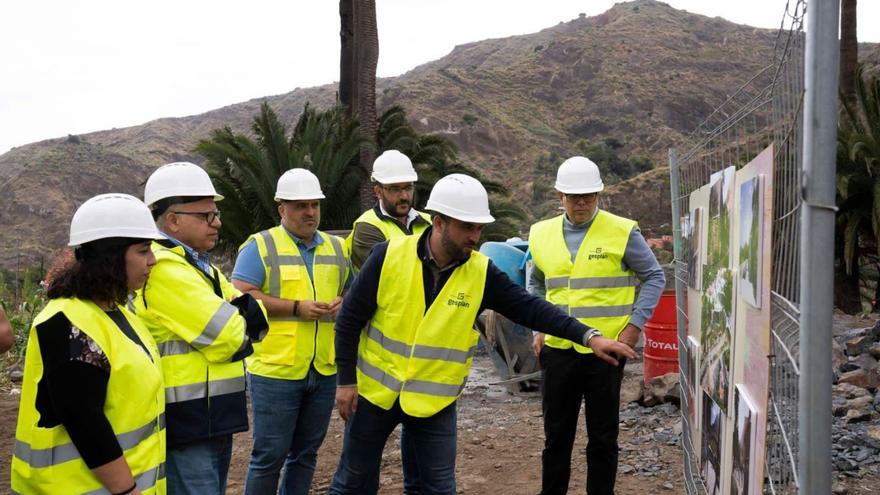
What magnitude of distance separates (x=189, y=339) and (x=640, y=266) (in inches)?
102

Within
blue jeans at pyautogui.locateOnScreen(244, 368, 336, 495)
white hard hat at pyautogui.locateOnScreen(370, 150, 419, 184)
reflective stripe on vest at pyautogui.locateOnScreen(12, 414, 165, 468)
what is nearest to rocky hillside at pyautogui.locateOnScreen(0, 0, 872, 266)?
white hard hat at pyautogui.locateOnScreen(370, 150, 419, 184)

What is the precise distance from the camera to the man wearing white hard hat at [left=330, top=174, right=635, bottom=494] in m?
3.42

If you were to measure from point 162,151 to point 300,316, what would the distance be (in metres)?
60.3

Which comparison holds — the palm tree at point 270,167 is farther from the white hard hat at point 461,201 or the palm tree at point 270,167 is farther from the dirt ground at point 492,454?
the white hard hat at point 461,201

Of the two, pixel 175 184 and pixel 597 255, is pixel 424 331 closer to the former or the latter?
pixel 175 184

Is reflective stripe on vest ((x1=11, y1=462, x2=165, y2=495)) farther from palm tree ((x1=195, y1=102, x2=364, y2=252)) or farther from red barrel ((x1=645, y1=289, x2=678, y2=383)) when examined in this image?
palm tree ((x1=195, y1=102, x2=364, y2=252))

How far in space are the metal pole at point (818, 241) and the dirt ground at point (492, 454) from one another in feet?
12.8

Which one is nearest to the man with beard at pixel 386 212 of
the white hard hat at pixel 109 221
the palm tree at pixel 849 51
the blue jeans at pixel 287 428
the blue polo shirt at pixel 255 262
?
the blue polo shirt at pixel 255 262

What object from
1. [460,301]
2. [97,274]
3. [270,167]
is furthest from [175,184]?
[270,167]

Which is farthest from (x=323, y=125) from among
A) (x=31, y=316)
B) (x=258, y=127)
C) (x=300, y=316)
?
(x=300, y=316)

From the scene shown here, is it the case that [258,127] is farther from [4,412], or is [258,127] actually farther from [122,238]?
[122,238]

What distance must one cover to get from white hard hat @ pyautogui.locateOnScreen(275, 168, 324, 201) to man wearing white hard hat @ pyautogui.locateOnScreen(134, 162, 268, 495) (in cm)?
107

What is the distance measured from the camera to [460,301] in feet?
11.4

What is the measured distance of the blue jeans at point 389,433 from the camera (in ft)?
11.6
